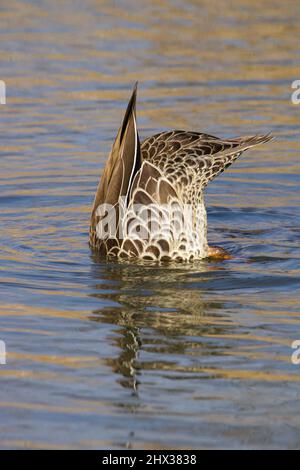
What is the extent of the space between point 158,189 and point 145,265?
56 cm

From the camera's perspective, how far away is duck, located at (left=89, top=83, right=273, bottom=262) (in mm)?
7734

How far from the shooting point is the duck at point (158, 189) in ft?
25.4

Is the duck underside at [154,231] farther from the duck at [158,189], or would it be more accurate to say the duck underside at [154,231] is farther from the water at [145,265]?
the water at [145,265]

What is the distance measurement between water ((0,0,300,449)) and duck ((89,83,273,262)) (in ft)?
0.64

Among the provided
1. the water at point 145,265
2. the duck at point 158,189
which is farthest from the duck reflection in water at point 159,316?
the duck at point 158,189

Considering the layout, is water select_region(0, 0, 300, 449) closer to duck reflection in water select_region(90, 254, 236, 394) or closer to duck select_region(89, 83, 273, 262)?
duck reflection in water select_region(90, 254, 236, 394)

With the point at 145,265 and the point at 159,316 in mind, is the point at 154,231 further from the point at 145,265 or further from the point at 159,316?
the point at 159,316

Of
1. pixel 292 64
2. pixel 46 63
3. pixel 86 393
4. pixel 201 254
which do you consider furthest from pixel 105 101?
pixel 86 393

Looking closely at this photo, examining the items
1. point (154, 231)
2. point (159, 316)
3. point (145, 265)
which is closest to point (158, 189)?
point (154, 231)

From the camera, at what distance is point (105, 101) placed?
1224 cm

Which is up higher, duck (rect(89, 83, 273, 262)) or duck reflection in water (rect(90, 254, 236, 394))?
duck (rect(89, 83, 273, 262))

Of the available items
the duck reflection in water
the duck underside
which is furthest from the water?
the duck underside

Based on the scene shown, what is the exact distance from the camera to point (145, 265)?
789cm
